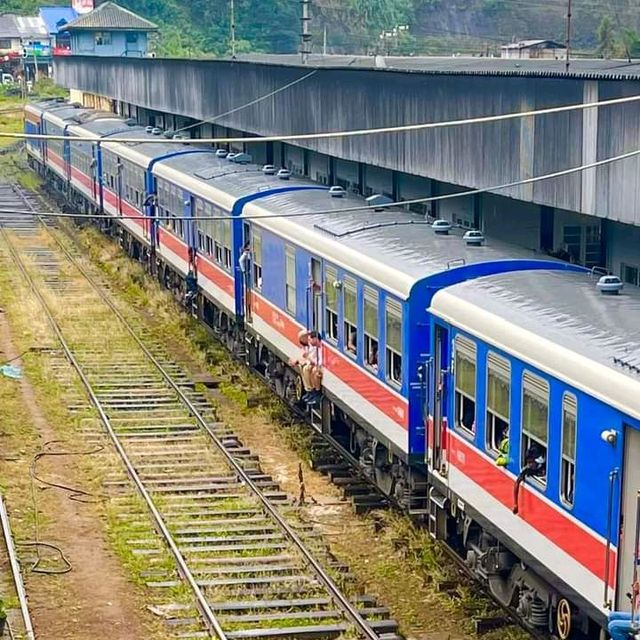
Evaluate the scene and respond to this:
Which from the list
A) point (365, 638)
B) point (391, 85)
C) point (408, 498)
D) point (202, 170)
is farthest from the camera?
point (202, 170)

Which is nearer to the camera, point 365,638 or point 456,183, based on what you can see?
point 365,638

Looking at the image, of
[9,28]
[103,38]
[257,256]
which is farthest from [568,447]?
[9,28]

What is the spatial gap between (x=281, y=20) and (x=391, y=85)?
243ft

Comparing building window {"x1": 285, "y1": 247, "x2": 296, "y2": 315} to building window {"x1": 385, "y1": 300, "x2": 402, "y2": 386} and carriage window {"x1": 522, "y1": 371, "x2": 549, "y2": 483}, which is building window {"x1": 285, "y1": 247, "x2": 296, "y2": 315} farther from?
carriage window {"x1": 522, "y1": 371, "x2": 549, "y2": 483}

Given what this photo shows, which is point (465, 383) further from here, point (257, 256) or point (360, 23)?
point (360, 23)

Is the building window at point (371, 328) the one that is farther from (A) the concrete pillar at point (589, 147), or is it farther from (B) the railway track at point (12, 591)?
(B) the railway track at point (12, 591)

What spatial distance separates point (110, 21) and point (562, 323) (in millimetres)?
58793

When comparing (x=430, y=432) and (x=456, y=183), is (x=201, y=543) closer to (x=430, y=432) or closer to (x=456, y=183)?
(x=430, y=432)

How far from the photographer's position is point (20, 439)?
671 inches

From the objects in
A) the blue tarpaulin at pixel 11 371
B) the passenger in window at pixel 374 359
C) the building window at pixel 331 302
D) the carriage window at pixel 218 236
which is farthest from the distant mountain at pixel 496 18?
the passenger in window at pixel 374 359

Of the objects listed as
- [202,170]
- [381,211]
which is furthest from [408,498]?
[202,170]

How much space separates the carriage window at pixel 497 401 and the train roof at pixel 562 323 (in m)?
0.17

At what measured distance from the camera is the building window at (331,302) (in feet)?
46.6

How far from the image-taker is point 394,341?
12141 millimetres
